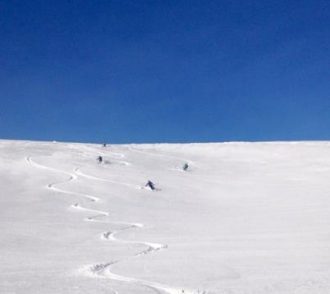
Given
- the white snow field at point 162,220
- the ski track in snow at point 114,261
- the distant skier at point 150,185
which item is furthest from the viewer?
the distant skier at point 150,185

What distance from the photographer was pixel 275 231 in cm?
1091

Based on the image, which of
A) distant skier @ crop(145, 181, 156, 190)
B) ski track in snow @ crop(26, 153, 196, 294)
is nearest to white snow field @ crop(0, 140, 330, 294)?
ski track in snow @ crop(26, 153, 196, 294)

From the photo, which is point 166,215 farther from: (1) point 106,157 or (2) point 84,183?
(1) point 106,157

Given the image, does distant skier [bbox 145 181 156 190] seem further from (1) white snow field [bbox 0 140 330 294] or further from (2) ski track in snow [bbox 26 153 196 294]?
(2) ski track in snow [bbox 26 153 196 294]

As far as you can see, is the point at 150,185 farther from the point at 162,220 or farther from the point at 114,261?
the point at 114,261

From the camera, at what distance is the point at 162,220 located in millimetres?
13133

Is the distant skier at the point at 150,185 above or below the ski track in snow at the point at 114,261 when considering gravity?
above

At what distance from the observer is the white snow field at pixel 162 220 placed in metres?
6.49

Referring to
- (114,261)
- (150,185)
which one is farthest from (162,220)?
(114,261)

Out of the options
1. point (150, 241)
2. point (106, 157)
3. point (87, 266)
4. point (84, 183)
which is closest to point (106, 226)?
point (150, 241)

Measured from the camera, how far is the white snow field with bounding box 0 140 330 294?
6492 millimetres

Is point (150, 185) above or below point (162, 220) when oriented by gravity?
above

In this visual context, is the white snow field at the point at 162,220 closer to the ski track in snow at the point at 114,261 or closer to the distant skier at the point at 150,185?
the ski track in snow at the point at 114,261

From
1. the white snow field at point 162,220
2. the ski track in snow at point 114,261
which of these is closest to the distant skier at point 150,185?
the white snow field at point 162,220
